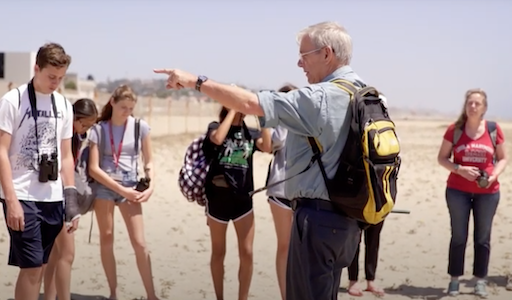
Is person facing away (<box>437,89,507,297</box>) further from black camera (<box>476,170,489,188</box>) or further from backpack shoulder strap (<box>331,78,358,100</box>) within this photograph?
backpack shoulder strap (<box>331,78,358,100</box>)

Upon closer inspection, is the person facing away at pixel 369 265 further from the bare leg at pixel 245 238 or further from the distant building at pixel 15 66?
the distant building at pixel 15 66

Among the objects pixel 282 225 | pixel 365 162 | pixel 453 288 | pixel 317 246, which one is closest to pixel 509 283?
pixel 453 288

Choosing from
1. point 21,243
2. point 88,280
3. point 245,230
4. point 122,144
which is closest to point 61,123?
point 21,243

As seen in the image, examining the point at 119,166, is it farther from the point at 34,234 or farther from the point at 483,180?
the point at 483,180

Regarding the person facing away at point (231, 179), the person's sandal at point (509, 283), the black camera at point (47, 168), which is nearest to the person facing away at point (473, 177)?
the person's sandal at point (509, 283)

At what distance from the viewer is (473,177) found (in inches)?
287

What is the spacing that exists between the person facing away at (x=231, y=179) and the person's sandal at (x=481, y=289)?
239cm

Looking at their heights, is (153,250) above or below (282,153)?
below

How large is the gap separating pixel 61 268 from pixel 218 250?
1.36 metres

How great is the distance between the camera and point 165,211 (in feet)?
40.8

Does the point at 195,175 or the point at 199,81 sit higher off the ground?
the point at 199,81

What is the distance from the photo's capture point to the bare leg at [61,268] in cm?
591

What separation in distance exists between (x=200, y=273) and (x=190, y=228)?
108 inches

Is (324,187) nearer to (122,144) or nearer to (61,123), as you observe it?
(61,123)
